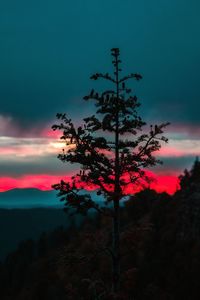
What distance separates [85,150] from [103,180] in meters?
1.47

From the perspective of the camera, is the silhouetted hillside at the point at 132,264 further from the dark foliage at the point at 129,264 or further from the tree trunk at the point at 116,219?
the tree trunk at the point at 116,219

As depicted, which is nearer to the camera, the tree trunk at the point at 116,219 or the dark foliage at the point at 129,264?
the tree trunk at the point at 116,219

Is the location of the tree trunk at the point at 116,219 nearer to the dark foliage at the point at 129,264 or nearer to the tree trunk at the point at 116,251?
the tree trunk at the point at 116,251

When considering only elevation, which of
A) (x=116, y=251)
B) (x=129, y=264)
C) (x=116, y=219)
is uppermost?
(x=116, y=219)

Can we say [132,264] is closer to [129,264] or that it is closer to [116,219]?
[129,264]

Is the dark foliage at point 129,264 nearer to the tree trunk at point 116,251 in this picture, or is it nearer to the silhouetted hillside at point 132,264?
the silhouetted hillside at point 132,264

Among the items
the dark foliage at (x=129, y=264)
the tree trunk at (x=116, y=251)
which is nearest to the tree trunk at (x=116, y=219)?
the tree trunk at (x=116, y=251)

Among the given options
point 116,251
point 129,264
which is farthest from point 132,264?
point 116,251

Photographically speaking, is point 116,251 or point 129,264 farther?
point 129,264

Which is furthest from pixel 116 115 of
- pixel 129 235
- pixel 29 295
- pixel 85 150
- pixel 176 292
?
pixel 29 295

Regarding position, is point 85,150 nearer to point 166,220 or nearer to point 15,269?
point 166,220

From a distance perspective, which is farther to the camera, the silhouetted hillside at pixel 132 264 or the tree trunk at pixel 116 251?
the silhouetted hillside at pixel 132 264

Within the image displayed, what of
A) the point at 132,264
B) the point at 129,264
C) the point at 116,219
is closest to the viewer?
the point at 116,219

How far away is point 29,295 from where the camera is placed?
13225cm
